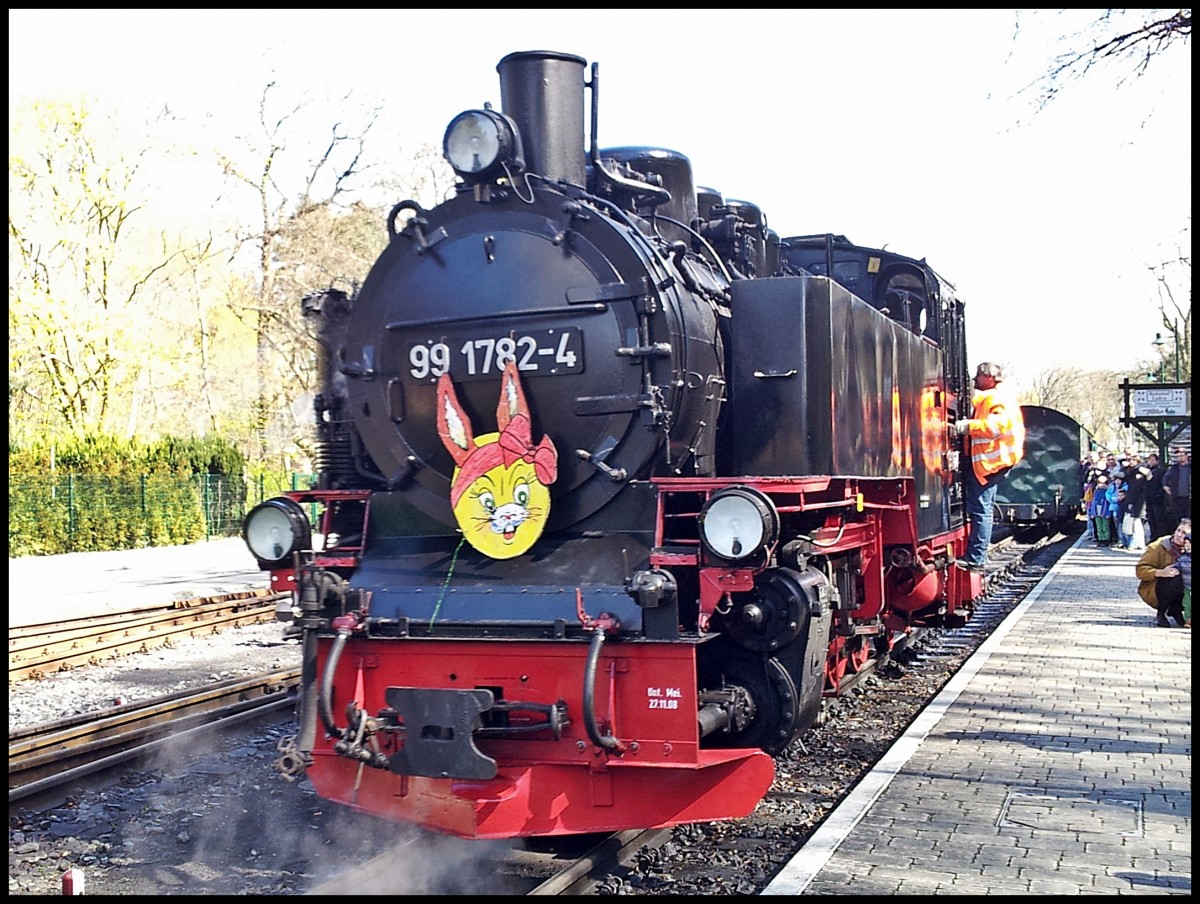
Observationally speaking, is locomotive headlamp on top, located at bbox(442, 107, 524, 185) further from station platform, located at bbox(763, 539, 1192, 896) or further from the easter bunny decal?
station platform, located at bbox(763, 539, 1192, 896)

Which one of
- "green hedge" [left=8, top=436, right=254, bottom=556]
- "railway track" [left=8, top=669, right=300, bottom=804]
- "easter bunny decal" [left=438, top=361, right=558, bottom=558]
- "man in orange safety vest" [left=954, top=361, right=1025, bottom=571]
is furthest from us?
"green hedge" [left=8, top=436, right=254, bottom=556]

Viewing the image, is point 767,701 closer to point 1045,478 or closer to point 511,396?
point 511,396

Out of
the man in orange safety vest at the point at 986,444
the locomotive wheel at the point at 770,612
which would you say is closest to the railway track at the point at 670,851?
the locomotive wheel at the point at 770,612

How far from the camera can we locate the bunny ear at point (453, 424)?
5.48 m

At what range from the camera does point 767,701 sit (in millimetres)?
5223

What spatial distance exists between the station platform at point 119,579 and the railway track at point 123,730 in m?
4.10

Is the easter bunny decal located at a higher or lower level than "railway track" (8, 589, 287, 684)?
higher

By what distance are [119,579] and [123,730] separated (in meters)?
11.7

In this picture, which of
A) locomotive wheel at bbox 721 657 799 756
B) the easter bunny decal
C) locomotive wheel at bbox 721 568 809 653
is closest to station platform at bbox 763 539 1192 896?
locomotive wheel at bbox 721 657 799 756

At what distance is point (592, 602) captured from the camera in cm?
489

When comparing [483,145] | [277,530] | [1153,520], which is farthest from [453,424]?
[1153,520]

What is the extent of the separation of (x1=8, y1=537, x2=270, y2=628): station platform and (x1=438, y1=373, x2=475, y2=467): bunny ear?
7944 millimetres

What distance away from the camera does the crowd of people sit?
11.1 m

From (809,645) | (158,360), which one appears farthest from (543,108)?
(158,360)
